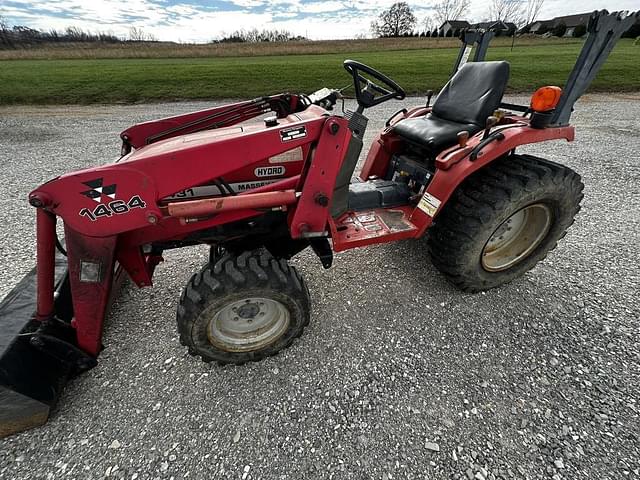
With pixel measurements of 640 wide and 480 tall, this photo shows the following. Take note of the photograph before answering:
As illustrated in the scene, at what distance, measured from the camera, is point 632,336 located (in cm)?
213

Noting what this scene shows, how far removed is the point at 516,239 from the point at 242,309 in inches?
83.3

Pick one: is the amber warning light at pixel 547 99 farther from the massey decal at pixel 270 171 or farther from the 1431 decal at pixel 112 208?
the 1431 decal at pixel 112 208

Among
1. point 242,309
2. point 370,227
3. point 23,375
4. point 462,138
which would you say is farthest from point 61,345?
point 462,138

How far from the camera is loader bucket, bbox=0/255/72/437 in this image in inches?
59.7

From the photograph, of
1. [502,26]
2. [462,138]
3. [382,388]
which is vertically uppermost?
[502,26]

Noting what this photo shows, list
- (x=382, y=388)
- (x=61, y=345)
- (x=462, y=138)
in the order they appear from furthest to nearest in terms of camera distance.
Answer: (x=462, y=138)
(x=382, y=388)
(x=61, y=345)

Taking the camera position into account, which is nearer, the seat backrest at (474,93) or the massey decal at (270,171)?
the massey decal at (270,171)

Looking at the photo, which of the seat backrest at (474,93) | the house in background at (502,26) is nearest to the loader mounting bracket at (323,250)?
the seat backrest at (474,93)

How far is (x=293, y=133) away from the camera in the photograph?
1.72 meters

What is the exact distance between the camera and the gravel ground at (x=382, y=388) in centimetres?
155

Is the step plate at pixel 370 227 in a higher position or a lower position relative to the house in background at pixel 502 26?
lower

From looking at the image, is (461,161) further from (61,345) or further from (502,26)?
(61,345)

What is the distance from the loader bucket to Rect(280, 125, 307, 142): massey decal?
1.59 m

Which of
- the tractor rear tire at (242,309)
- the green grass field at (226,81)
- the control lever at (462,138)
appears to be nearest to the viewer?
the tractor rear tire at (242,309)
